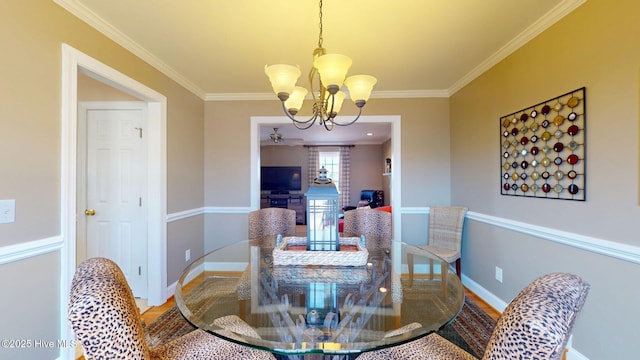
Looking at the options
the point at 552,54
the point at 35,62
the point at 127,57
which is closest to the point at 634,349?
the point at 552,54

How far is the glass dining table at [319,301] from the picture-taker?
Answer: 3.13 feet

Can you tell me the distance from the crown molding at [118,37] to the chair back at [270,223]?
5.52 feet

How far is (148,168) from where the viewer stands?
2.72 metres

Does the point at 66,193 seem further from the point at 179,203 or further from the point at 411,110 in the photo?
the point at 411,110

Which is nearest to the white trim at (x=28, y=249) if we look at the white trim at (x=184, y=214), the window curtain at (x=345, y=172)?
the white trim at (x=184, y=214)

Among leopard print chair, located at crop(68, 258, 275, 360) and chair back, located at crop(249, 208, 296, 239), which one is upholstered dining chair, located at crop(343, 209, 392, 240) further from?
leopard print chair, located at crop(68, 258, 275, 360)

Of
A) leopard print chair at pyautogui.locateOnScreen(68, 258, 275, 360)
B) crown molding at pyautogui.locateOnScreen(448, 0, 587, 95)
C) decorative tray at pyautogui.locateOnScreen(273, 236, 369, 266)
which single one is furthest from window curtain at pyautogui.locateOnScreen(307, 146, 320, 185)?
leopard print chair at pyautogui.locateOnScreen(68, 258, 275, 360)

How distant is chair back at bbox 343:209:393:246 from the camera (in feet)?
8.63

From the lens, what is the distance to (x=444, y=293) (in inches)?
54.7

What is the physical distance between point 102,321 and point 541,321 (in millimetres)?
1052

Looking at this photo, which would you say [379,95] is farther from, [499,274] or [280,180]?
[280,180]

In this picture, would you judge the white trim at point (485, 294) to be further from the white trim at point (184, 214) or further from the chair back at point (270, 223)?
the white trim at point (184, 214)

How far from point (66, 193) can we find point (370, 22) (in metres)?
2.31

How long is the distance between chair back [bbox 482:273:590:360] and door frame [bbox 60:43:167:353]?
2.28 meters
